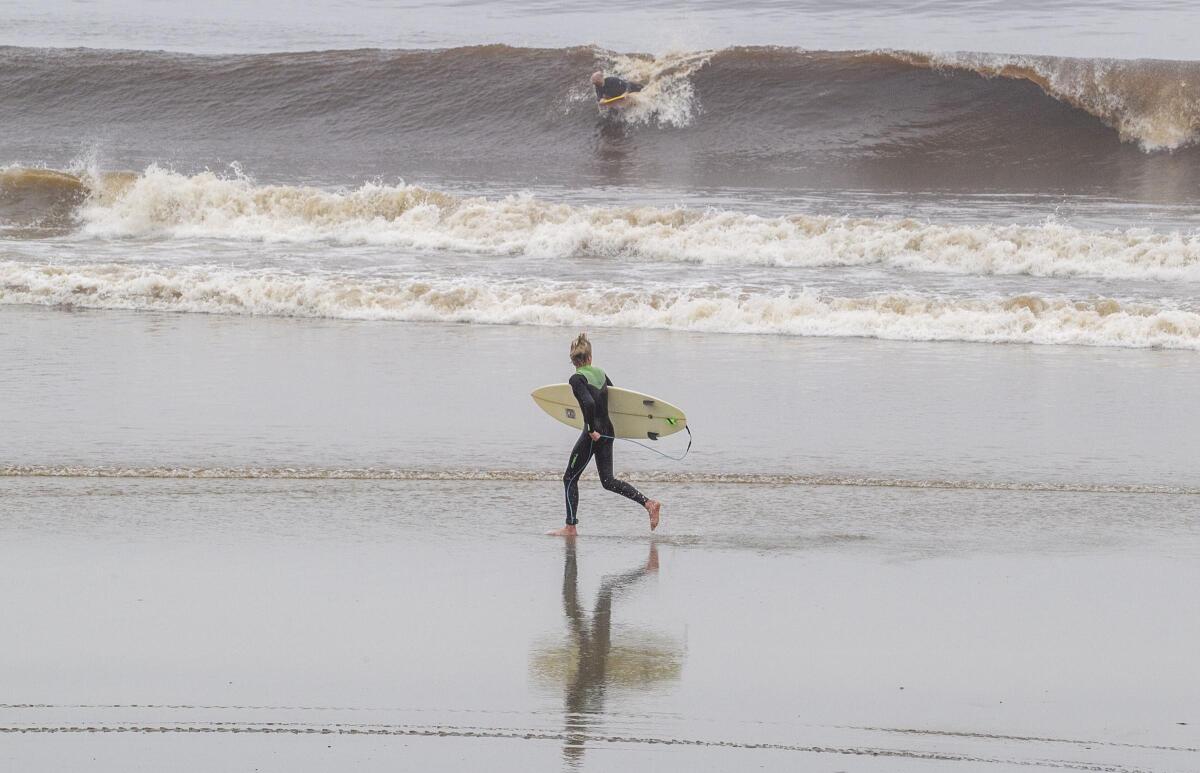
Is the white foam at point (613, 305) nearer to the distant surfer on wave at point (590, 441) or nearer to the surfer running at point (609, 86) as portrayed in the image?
the distant surfer on wave at point (590, 441)

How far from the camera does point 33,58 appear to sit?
115 feet

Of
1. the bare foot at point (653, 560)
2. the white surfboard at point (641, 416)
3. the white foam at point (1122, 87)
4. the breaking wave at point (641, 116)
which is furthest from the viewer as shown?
the white foam at point (1122, 87)

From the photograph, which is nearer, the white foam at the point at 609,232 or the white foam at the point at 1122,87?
the white foam at the point at 609,232

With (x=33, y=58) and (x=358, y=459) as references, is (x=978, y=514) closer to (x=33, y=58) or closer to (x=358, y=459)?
(x=358, y=459)

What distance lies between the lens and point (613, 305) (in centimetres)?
1639

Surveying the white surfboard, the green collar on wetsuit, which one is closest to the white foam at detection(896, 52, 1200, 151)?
the white surfboard

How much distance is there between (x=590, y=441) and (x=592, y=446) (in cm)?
4

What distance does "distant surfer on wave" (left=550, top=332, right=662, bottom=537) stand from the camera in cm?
875

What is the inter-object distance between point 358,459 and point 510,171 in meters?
16.9

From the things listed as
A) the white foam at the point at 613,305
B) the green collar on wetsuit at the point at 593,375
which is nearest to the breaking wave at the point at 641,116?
the white foam at the point at 613,305

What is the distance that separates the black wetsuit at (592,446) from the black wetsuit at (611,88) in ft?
72.9

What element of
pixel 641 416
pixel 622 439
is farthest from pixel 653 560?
pixel 622 439

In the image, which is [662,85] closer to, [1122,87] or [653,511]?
[1122,87]

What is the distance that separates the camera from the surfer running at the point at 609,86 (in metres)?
30.4
